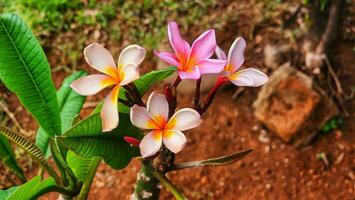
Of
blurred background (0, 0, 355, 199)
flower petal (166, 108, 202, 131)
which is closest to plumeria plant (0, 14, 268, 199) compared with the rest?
flower petal (166, 108, 202, 131)

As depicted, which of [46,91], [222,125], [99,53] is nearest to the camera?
[99,53]

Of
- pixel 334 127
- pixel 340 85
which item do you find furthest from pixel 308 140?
pixel 340 85

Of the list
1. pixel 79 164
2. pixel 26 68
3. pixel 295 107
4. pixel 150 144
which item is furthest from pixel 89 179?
pixel 295 107

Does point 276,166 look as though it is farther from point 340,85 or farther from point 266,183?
point 340,85

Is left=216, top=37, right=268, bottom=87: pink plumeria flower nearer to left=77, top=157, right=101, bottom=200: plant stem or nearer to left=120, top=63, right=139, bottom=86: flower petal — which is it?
left=120, top=63, right=139, bottom=86: flower petal

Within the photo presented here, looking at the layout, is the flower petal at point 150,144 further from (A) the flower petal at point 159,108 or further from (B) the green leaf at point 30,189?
(B) the green leaf at point 30,189

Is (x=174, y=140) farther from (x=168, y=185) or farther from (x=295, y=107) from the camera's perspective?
(x=295, y=107)
